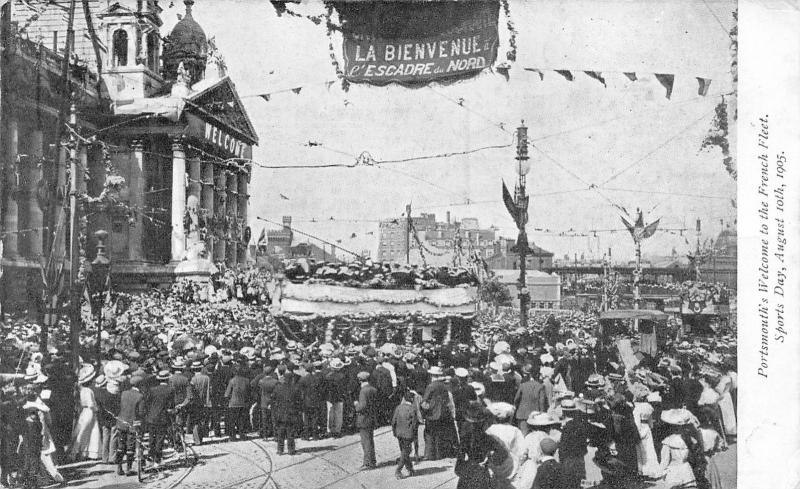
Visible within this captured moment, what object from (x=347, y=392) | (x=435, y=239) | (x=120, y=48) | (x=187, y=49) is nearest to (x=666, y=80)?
(x=435, y=239)

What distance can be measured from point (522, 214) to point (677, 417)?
7.68ft

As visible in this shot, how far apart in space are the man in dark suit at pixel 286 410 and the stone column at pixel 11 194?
280 centimetres

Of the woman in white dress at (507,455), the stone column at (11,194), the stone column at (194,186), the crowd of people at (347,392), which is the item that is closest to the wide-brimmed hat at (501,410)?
the crowd of people at (347,392)

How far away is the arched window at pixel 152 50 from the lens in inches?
→ 256

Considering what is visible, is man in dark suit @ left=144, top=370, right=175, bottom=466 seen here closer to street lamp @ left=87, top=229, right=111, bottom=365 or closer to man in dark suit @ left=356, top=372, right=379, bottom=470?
street lamp @ left=87, top=229, right=111, bottom=365

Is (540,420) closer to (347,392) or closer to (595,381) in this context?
(595,381)

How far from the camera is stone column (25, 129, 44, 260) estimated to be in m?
5.96

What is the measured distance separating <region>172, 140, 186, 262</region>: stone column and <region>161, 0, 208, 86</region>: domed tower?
2.66ft

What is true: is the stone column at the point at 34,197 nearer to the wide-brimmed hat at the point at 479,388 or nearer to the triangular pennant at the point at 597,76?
the wide-brimmed hat at the point at 479,388

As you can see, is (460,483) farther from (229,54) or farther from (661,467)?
(229,54)

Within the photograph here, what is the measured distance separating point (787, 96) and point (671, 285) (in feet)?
6.75

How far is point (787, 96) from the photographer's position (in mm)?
5805

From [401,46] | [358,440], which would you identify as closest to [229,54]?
[401,46]

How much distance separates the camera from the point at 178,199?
6.31m
